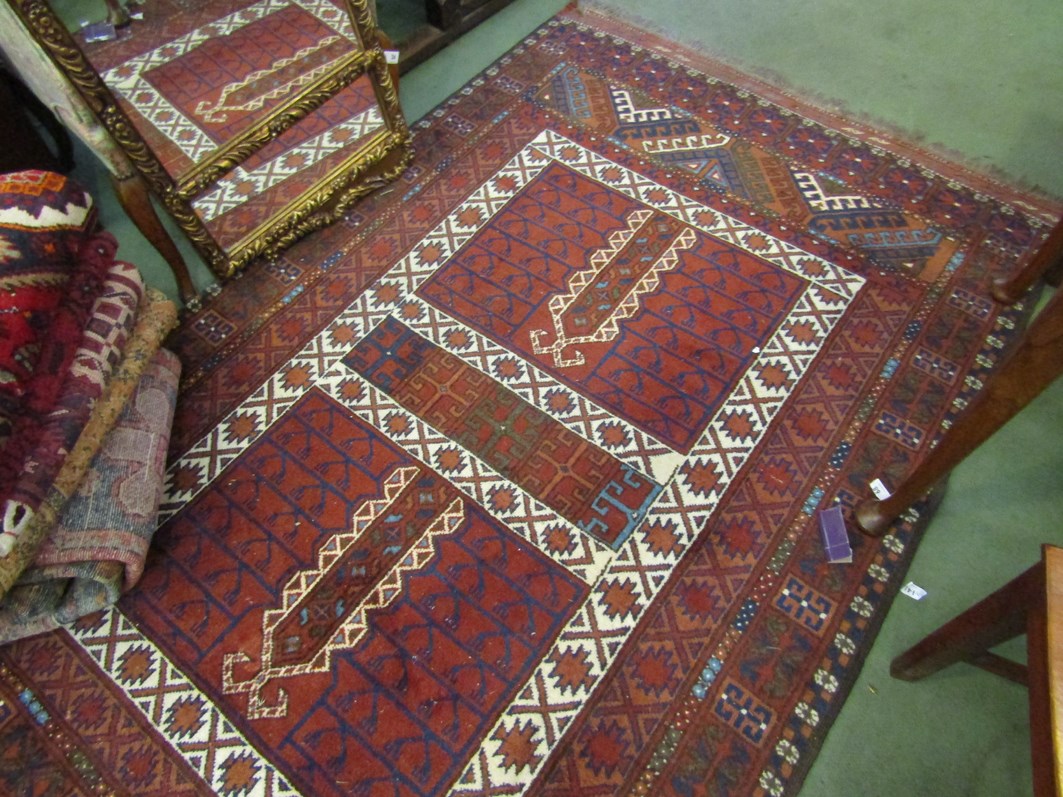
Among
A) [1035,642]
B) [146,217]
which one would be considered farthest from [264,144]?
[1035,642]

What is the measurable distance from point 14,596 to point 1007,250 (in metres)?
2.86

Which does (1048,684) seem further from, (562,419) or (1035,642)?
(562,419)

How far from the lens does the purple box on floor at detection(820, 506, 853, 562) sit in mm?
1536

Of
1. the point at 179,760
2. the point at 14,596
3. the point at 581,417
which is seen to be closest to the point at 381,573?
the point at 179,760

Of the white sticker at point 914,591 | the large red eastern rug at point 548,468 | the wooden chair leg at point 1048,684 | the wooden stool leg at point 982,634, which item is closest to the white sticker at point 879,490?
the large red eastern rug at point 548,468

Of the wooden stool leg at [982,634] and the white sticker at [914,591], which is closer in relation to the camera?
the wooden stool leg at [982,634]

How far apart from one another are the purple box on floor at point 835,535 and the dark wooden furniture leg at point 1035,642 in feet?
0.92

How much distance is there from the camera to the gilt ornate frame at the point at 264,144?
1440 millimetres

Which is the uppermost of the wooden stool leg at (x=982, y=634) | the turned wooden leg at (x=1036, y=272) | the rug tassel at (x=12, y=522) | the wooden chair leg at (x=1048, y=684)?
the turned wooden leg at (x=1036, y=272)

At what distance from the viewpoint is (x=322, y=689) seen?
1.42m

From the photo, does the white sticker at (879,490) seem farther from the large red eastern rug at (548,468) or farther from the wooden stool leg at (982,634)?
the wooden stool leg at (982,634)

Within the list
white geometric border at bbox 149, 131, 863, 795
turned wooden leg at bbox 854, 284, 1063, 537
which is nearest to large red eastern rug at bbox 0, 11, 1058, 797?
white geometric border at bbox 149, 131, 863, 795

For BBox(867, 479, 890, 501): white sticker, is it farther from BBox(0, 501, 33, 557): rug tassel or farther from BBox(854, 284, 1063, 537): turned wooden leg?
BBox(0, 501, 33, 557): rug tassel

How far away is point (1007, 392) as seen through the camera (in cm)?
108
